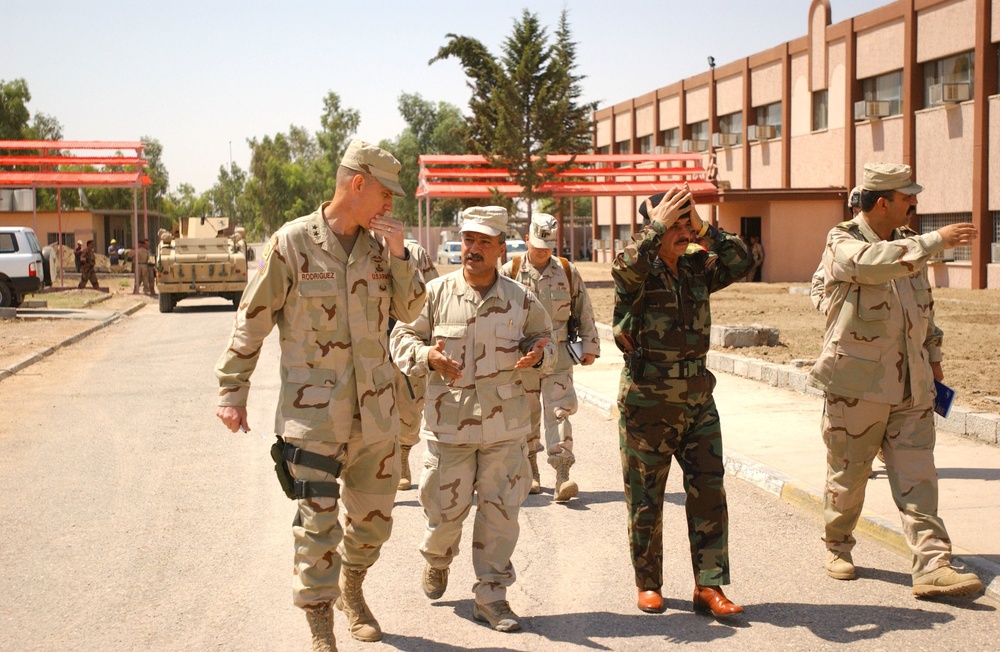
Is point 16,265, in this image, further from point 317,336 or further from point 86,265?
point 317,336

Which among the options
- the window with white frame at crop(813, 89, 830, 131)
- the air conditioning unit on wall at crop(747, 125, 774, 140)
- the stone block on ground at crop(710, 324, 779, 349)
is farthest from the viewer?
the air conditioning unit on wall at crop(747, 125, 774, 140)

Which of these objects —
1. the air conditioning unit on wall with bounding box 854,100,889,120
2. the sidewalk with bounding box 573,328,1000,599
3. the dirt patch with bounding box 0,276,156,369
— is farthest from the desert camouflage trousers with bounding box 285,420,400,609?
the air conditioning unit on wall with bounding box 854,100,889,120

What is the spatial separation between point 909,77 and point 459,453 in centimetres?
3240

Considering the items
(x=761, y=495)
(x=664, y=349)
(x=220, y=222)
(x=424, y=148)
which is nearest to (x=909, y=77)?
(x=220, y=222)

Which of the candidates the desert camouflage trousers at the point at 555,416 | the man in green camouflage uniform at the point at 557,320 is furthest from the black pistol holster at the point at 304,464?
the desert camouflage trousers at the point at 555,416

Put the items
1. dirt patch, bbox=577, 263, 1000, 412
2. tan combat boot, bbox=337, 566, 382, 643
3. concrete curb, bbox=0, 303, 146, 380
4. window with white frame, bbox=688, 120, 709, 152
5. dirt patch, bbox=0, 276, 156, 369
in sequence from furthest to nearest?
window with white frame, bbox=688, 120, 709, 152
dirt patch, bbox=0, 276, 156, 369
concrete curb, bbox=0, 303, 146, 380
dirt patch, bbox=577, 263, 1000, 412
tan combat boot, bbox=337, 566, 382, 643

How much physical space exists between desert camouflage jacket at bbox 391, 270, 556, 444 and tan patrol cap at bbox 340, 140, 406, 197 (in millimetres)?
910

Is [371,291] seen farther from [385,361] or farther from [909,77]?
[909,77]

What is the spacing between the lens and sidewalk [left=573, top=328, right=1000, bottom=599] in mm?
6598

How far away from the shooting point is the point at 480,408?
539 centimetres

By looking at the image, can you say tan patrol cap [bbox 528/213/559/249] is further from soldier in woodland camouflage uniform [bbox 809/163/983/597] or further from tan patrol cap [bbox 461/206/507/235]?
soldier in woodland camouflage uniform [bbox 809/163/983/597]

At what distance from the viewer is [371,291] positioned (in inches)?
192

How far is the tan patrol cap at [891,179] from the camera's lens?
18.9ft

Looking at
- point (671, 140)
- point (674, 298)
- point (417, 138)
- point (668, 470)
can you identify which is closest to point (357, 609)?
point (668, 470)
